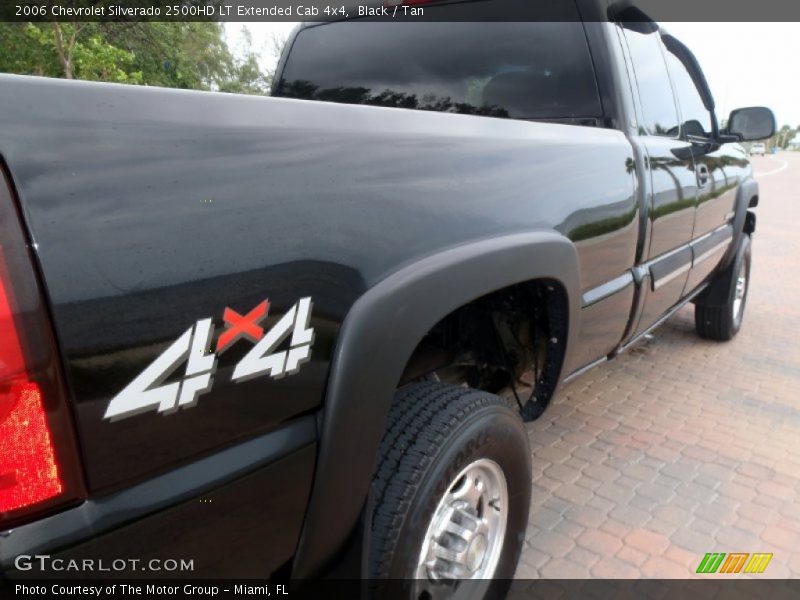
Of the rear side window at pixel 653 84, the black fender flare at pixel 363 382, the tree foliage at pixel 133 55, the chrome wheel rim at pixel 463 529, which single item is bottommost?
Result: the chrome wheel rim at pixel 463 529

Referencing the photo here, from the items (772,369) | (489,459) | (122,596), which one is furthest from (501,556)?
(772,369)

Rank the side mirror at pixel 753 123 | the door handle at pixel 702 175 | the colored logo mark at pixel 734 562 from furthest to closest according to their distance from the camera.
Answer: the side mirror at pixel 753 123
the door handle at pixel 702 175
the colored logo mark at pixel 734 562

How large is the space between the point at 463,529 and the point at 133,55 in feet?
30.9

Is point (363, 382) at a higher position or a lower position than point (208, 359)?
lower

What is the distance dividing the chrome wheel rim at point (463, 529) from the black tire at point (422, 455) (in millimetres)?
42

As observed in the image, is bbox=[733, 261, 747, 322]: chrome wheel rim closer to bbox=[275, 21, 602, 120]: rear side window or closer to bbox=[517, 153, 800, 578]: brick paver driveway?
bbox=[517, 153, 800, 578]: brick paver driveway

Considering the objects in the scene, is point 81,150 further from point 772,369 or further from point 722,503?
point 772,369

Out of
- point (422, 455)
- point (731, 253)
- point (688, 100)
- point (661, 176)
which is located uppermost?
point (688, 100)

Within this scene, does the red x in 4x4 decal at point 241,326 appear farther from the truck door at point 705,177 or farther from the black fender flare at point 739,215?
the black fender flare at point 739,215

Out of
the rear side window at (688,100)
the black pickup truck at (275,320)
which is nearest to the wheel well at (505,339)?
the black pickup truck at (275,320)

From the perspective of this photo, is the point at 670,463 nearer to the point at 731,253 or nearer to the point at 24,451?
the point at 731,253

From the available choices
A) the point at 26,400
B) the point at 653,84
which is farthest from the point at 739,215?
the point at 26,400

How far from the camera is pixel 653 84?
2.98 metres

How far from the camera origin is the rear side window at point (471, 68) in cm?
256
